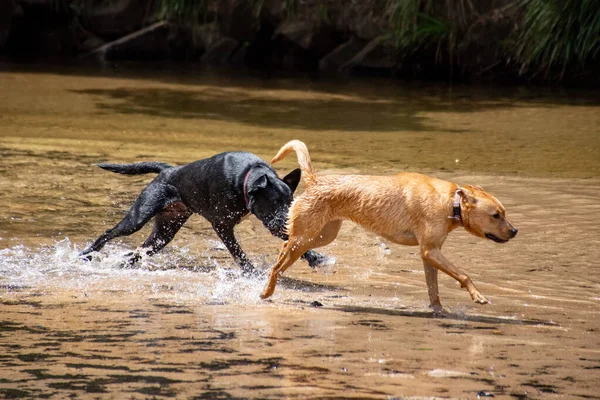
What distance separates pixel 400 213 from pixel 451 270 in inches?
18.1

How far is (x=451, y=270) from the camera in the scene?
5.29 m

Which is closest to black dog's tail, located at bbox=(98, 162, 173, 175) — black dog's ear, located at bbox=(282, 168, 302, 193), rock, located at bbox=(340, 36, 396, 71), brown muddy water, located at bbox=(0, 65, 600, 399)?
brown muddy water, located at bbox=(0, 65, 600, 399)

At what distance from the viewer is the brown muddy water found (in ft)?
13.7

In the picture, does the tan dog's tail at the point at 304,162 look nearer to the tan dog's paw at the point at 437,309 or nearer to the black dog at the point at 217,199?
the black dog at the point at 217,199

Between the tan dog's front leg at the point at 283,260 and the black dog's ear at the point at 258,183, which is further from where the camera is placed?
the black dog's ear at the point at 258,183

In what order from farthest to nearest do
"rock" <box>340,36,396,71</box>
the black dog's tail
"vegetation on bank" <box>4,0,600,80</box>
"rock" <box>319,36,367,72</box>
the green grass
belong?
"rock" <box>319,36,367,72</box> < "rock" <box>340,36,396,71</box> < "vegetation on bank" <box>4,0,600,80</box> < the green grass < the black dog's tail

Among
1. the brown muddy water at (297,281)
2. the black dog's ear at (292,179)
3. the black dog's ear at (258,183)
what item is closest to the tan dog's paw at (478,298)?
the brown muddy water at (297,281)

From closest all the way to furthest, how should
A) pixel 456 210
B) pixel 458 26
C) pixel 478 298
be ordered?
pixel 478 298, pixel 456 210, pixel 458 26

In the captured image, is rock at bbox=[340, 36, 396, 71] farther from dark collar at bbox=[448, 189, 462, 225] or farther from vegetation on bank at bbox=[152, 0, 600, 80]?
dark collar at bbox=[448, 189, 462, 225]

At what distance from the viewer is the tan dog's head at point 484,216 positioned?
538cm

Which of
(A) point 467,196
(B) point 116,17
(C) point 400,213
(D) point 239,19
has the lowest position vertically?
(B) point 116,17

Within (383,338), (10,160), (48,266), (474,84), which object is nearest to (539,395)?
(383,338)

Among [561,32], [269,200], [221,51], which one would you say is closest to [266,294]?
[269,200]

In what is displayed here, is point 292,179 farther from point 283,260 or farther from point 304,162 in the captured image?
point 283,260
